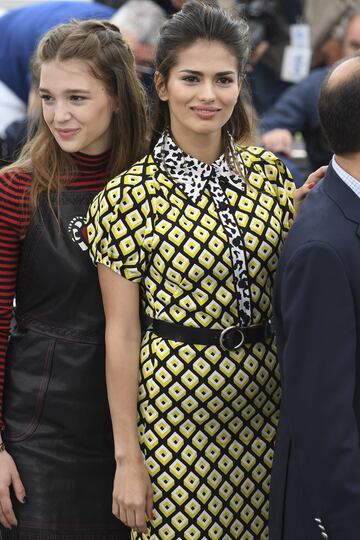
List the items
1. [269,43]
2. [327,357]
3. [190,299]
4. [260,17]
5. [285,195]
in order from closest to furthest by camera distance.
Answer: [327,357]
[190,299]
[285,195]
[260,17]
[269,43]

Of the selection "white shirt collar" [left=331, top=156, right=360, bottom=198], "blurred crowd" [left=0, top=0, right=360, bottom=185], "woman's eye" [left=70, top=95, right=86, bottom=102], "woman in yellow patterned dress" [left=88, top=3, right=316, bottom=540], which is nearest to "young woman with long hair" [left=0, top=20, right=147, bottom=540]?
"woman's eye" [left=70, top=95, right=86, bottom=102]

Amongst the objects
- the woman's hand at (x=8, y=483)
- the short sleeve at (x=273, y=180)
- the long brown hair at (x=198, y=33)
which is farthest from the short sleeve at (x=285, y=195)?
the woman's hand at (x=8, y=483)

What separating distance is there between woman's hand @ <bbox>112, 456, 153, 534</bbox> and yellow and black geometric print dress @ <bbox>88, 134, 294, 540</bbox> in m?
0.03

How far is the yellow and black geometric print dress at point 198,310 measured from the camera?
2090 millimetres

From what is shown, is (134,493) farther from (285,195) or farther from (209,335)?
(285,195)

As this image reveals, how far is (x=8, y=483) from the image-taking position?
2.28 metres

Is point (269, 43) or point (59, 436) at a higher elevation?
point (269, 43)

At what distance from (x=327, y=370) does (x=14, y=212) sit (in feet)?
2.89

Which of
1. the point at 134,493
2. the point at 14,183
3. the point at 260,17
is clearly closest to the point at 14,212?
the point at 14,183

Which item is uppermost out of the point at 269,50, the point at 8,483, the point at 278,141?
the point at 269,50

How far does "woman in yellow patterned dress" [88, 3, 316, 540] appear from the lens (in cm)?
209

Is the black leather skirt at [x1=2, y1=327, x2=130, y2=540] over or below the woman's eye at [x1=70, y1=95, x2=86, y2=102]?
below

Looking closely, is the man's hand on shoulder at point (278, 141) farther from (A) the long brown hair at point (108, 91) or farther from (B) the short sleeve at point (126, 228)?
(B) the short sleeve at point (126, 228)

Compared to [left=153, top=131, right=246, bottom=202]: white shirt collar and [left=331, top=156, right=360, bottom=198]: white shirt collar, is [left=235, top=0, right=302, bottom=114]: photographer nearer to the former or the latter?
[left=153, top=131, right=246, bottom=202]: white shirt collar
